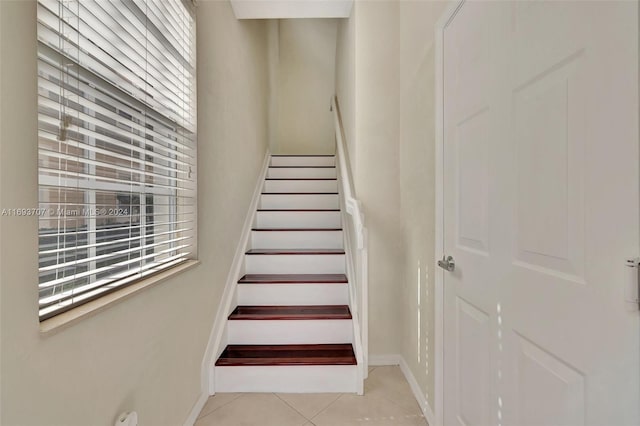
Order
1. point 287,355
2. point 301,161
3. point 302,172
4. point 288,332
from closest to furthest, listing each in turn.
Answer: point 287,355, point 288,332, point 302,172, point 301,161

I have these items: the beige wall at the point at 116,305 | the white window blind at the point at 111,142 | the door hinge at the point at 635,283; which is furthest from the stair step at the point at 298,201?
the door hinge at the point at 635,283

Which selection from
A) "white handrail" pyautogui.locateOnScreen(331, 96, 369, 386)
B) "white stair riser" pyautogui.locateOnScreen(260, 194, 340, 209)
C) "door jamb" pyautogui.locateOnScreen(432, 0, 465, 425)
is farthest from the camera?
"white stair riser" pyautogui.locateOnScreen(260, 194, 340, 209)

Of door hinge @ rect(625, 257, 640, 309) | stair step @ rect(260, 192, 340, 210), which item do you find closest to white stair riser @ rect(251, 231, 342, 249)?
stair step @ rect(260, 192, 340, 210)

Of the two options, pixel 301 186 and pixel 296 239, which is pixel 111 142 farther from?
pixel 301 186

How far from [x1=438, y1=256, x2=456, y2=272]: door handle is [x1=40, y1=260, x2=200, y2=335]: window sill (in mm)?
1198

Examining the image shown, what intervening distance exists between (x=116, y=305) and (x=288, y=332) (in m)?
1.23

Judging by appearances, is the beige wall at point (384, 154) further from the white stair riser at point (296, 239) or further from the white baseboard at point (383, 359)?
the white stair riser at point (296, 239)

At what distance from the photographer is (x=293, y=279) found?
7.57ft

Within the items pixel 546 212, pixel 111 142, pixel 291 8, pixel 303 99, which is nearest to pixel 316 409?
pixel 546 212

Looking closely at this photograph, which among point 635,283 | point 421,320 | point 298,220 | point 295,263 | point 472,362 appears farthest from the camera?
point 298,220

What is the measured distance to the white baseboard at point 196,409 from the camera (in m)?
1.56

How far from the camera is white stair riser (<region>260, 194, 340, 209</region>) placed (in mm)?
3141

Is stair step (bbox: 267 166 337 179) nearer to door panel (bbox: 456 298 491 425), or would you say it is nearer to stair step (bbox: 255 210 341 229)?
stair step (bbox: 255 210 341 229)

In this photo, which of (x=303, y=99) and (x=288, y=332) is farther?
(x=303, y=99)
